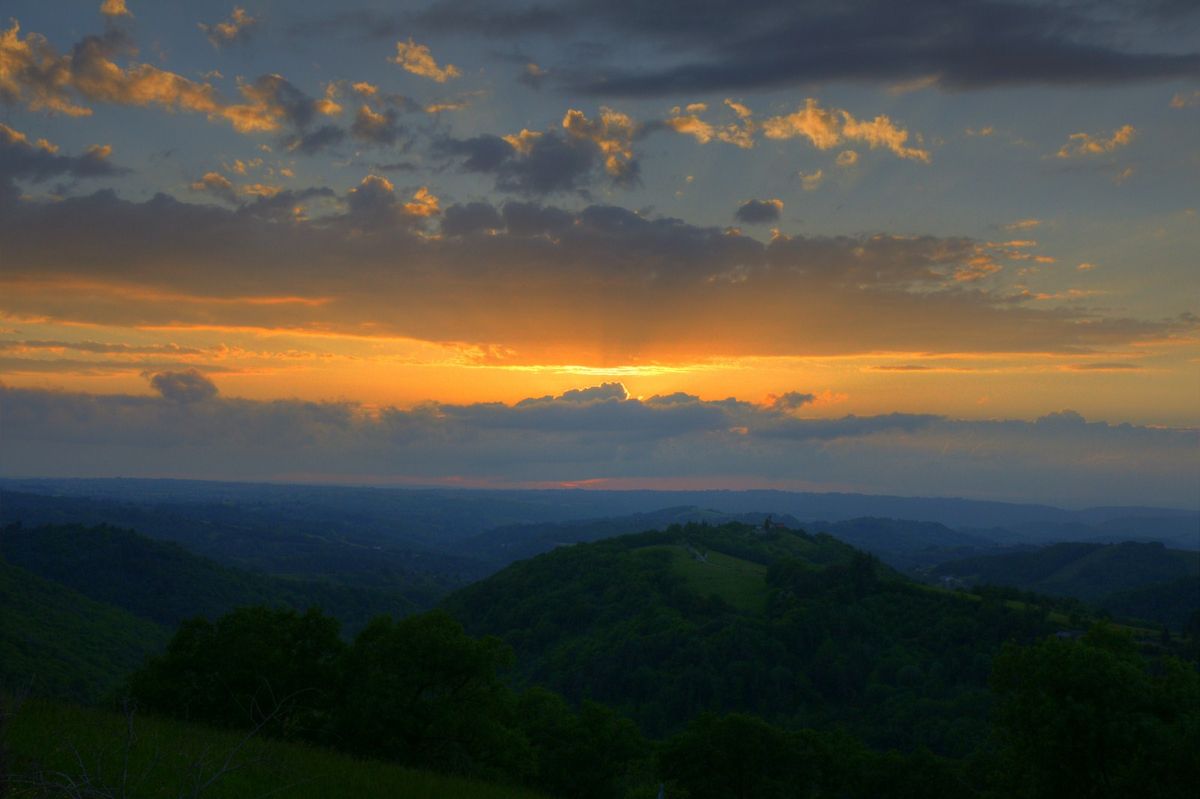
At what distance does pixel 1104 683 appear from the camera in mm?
34406

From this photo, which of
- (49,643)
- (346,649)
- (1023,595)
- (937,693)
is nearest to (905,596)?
(1023,595)

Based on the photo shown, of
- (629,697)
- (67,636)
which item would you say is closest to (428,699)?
(629,697)

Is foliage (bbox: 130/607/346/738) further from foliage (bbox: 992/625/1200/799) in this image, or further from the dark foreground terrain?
foliage (bbox: 992/625/1200/799)

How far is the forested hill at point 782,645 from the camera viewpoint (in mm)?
113188

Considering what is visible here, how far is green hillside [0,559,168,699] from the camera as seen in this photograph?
106 metres

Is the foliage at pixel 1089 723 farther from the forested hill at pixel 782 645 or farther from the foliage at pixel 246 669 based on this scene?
the forested hill at pixel 782 645

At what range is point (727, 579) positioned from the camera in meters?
175

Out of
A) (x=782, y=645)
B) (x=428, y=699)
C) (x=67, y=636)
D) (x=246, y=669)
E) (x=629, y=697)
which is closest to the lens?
(x=246, y=669)

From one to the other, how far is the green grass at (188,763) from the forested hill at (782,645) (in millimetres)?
90471

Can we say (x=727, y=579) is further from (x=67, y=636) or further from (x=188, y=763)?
(x=188, y=763)

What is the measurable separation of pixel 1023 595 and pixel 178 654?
14527 centimetres

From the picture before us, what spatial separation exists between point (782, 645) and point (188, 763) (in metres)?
131

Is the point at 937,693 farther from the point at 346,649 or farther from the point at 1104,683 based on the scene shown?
the point at 346,649

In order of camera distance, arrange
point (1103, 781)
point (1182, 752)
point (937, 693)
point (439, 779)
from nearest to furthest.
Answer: point (439, 779) < point (1182, 752) < point (1103, 781) < point (937, 693)
